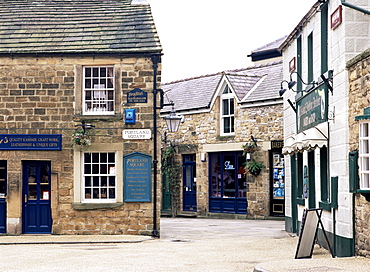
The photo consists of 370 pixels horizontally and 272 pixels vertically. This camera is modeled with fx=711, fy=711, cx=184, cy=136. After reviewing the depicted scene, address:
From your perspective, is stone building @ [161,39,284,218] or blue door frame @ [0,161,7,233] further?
stone building @ [161,39,284,218]

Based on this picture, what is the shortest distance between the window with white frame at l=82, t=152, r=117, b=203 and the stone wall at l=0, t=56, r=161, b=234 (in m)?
0.27

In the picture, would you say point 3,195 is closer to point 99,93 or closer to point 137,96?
point 99,93

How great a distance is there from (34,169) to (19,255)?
532 centimetres

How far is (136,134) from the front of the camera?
63.9 ft

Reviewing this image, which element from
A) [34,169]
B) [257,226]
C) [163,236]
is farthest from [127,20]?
[257,226]

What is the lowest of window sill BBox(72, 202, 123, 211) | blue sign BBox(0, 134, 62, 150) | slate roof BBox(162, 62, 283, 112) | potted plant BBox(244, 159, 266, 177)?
window sill BBox(72, 202, 123, 211)

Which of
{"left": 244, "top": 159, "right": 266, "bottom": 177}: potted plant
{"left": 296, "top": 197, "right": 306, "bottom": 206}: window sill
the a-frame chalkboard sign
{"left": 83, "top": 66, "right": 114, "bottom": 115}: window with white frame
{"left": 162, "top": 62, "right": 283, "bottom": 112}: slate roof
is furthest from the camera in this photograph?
{"left": 162, "top": 62, "right": 283, "bottom": 112}: slate roof

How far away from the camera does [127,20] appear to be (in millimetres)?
21000

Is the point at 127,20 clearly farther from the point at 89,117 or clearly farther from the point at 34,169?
the point at 34,169

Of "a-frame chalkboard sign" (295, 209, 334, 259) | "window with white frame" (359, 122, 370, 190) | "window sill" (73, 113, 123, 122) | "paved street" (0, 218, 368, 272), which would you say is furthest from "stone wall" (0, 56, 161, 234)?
"window with white frame" (359, 122, 370, 190)

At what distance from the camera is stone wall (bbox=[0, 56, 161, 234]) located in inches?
765

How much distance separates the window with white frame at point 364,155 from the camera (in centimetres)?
1195

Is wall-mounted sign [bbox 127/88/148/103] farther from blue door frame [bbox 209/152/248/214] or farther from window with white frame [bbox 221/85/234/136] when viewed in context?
window with white frame [bbox 221/85/234/136]

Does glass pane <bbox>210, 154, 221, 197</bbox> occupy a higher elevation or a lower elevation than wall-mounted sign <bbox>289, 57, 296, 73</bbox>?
lower
